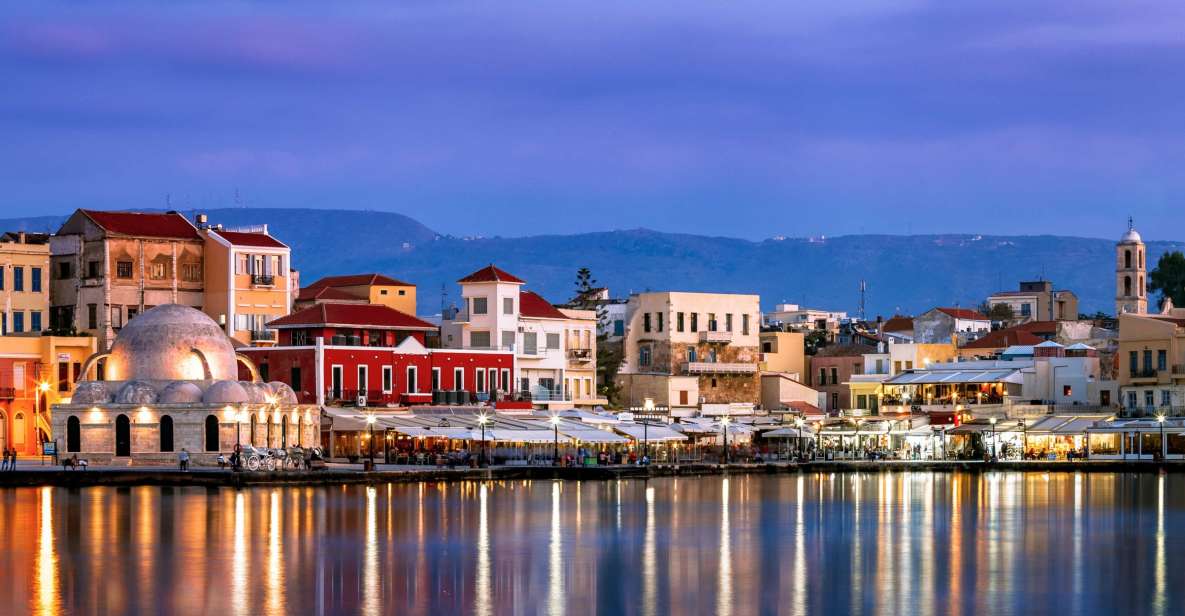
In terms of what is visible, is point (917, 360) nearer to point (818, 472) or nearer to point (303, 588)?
Result: point (818, 472)

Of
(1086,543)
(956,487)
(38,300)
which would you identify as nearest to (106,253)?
(38,300)

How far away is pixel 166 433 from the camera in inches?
2749

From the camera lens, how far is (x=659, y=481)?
7419cm

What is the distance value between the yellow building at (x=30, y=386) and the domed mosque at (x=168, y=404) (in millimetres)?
4115

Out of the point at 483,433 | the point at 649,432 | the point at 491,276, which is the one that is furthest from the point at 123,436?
the point at 491,276

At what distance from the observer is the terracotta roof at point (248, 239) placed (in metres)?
85.4

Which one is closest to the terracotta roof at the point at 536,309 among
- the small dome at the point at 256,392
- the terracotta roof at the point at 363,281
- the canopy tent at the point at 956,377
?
the terracotta roof at the point at 363,281

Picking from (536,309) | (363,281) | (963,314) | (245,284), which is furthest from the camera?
(963,314)

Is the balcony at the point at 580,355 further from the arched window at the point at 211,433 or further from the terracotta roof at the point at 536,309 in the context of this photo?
the arched window at the point at 211,433

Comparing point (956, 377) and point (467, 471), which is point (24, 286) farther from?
point (956, 377)

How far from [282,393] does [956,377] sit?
111ft

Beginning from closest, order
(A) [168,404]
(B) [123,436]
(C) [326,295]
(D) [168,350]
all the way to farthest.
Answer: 1. (A) [168,404]
2. (B) [123,436]
3. (D) [168,350]
4. (C) [326,295]

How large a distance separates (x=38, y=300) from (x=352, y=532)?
1645 inches

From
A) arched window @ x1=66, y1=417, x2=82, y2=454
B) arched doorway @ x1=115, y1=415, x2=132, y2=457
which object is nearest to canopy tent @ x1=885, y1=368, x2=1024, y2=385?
arched doorway @ x1=115, y1=415, x2=132, y2=457
